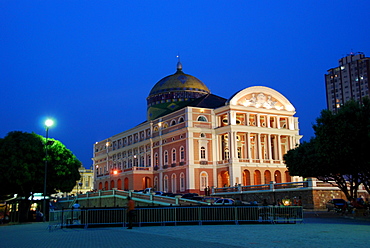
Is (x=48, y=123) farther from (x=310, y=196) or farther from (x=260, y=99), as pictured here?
(x=260, y=99)

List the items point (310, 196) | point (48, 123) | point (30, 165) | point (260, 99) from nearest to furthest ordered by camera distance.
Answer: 1. point (48, 123)
2. point (30, 165)
3. point (310, 196)
4. point (260, 99)

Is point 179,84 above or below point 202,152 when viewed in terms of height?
above

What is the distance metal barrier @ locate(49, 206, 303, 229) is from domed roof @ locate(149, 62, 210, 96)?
56.0m

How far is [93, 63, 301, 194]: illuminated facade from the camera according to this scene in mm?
63938

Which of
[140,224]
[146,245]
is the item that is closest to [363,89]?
[140,224]

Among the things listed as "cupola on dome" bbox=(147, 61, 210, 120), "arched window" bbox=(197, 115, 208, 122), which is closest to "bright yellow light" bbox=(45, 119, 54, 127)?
"arched window" bbox=(197, 115, 208, 122)

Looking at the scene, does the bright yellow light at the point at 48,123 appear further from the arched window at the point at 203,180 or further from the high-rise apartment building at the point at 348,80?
the high-rise apartment building at the point at 348,80

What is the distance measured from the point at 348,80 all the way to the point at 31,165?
9608 cm

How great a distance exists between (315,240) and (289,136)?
177 ft

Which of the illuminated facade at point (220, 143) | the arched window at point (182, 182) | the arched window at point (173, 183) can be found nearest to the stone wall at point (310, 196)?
the illuminated facade at point (220, 143)

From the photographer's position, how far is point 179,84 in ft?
267

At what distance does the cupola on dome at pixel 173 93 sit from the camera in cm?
8038

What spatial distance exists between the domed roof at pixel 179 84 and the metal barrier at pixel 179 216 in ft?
184

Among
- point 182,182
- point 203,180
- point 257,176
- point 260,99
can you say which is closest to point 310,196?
point 257,176
